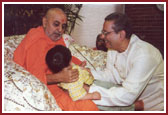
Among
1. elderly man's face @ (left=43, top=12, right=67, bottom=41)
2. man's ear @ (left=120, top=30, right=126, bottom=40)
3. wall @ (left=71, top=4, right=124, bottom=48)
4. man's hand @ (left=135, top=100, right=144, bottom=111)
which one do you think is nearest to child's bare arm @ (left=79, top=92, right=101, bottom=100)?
man's hand @ (left=135, top=100, right=144, bottom=111)

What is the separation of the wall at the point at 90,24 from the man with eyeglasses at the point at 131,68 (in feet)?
7.56

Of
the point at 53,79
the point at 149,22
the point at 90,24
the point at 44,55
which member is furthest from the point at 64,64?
the point at 149,22

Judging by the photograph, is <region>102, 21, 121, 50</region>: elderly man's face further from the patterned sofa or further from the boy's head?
the patterned sofa

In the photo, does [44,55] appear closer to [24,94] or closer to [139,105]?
[24,94]

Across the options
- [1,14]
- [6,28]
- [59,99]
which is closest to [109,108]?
[59,99]

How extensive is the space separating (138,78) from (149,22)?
3.52m

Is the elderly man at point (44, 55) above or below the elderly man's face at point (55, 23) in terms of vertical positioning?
below

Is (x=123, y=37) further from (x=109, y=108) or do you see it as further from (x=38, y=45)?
(x=38, y=45)

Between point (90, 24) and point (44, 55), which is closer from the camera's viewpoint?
point (44, 55)

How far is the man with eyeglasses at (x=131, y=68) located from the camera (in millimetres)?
1854

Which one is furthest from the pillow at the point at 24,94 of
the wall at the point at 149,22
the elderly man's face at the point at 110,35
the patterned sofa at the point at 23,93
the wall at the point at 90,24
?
the wall at the point at 149,22

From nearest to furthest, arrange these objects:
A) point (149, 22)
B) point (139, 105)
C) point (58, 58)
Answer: point (58, 58) → point (139, 105) → point (149, 22)

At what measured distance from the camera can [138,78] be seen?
183 cm

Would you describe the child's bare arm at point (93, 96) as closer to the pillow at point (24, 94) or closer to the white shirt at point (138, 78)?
the white shirt at point (138, 78)
